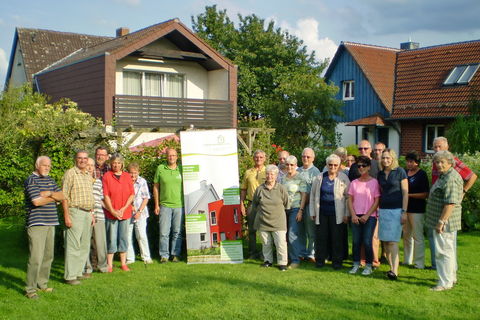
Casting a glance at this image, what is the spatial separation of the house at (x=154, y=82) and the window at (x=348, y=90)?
8695 millimetres

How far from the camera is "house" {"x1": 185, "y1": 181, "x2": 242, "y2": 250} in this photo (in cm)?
809

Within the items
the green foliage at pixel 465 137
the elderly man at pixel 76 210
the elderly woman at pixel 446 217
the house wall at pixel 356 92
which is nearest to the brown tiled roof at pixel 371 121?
the house wall at pixel 356 92

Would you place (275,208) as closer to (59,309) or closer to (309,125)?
(59,309)

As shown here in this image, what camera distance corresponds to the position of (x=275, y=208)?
7.57m

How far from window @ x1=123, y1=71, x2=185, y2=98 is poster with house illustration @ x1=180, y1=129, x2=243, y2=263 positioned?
13.1 meters

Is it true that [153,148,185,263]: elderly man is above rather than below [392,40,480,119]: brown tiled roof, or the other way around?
below

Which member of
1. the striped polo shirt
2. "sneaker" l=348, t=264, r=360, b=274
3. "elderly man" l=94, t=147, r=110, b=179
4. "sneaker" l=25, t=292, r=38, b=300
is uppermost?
"elderly man" l=94, t=147, r=110, b=179

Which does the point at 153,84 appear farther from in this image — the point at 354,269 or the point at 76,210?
the point at 354,269

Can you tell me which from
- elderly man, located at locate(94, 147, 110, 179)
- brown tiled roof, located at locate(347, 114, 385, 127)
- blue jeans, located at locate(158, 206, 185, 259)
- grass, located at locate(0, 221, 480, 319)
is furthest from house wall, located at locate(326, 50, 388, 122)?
elderly man, located at locate(94, 147, 110, 179)

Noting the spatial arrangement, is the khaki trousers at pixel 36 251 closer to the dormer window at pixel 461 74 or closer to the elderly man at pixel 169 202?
the elderly man at pixel 169 202

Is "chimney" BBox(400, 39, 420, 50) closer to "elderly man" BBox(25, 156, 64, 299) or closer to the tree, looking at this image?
the tree

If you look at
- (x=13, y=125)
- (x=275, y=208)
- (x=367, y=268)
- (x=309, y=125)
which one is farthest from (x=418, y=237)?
(x=309, y=125)

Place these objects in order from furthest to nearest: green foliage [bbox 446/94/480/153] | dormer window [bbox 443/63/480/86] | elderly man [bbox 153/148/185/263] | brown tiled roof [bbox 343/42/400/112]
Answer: brown tiled roof [bbox 343/42/400/112] < dormer window [bbox 443/63/480/86] < green foliage [bbox 446/94/480/153] < elderly man [bbox 153/148/185/263]

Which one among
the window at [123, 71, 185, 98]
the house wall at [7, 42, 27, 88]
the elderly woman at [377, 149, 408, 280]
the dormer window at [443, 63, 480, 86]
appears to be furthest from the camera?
the house wall at [7, 42, 27, 88]
